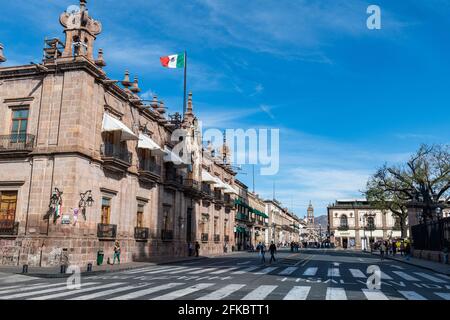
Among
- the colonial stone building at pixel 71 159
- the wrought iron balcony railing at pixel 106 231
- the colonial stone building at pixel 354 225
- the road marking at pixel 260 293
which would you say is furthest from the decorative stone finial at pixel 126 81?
the colonial stone building at pixel 354 225

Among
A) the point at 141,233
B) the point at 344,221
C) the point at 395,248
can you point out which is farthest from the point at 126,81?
the point at 344,221

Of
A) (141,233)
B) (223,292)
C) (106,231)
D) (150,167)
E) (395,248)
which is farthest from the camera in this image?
(395,248)

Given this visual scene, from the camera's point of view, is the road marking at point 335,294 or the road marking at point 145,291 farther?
the road marking at point 335,294

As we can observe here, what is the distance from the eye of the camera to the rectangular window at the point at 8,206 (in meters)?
24.1

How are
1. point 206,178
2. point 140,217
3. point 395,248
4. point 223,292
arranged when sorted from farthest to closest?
point 395,248
point 206,178
point 140,217
point 223,292

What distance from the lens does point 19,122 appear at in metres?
25.5

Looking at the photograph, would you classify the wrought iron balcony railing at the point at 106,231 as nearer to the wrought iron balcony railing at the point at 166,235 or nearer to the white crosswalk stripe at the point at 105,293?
the wrought iron balcony railing at the point at 166,235

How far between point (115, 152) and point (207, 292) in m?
17.0

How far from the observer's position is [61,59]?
80.8ft

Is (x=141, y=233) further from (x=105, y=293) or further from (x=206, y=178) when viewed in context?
(x=105, y=293)

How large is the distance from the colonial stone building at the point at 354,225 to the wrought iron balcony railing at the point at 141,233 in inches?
2868

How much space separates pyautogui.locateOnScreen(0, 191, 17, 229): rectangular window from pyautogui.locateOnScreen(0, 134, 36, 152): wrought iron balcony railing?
2.68 meters

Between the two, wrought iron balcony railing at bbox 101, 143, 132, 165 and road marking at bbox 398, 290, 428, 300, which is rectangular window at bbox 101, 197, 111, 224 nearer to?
wrought iron balcony railing at bbox 101, 143, 132, 165

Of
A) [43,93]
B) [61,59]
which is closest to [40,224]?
[43,93]
